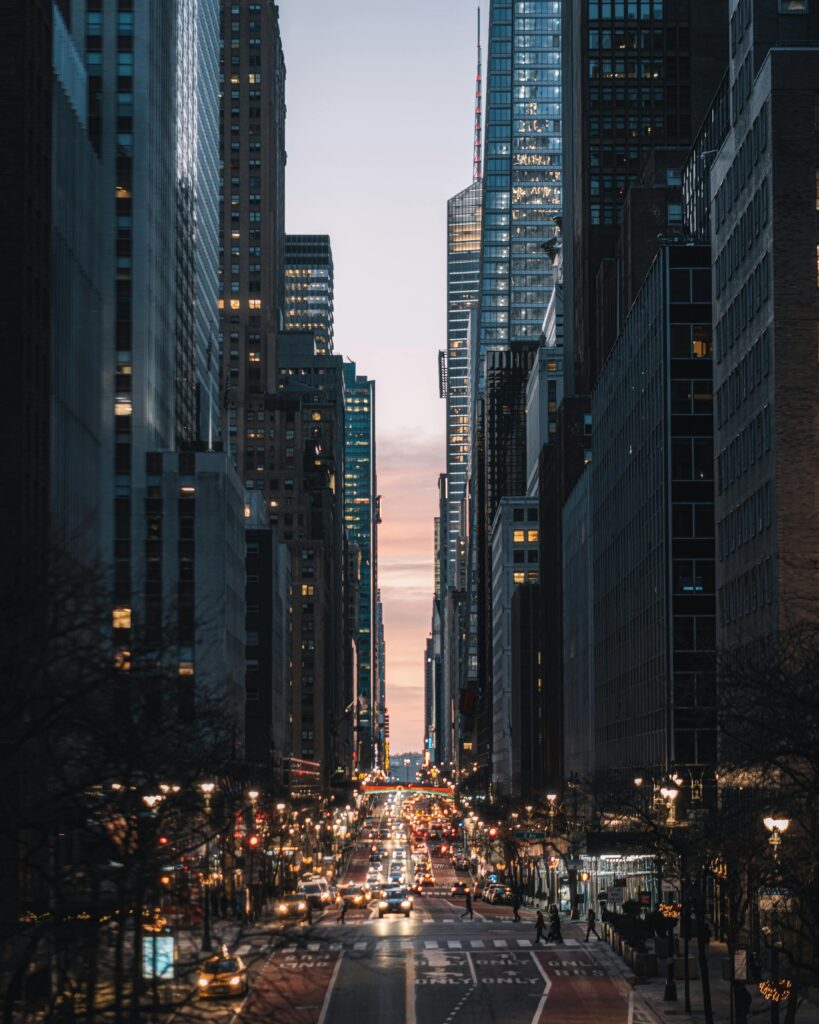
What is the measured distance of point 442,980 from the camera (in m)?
66.3

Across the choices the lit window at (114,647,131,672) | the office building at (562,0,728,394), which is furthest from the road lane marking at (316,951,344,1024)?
the office building at (562,0,728,394)

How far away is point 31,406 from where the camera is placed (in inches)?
3184

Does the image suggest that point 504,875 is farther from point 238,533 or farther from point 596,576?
point 238,533

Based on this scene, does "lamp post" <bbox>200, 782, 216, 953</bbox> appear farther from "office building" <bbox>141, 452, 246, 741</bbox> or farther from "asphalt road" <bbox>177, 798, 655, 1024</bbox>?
"office building" <bbox>141, 452, 246, 741</bbox>

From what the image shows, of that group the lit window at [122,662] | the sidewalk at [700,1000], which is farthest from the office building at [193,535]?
the lit window at [122,662]

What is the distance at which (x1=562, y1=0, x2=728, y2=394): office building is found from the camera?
177m

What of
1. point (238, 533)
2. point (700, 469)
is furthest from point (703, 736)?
point (238, 533)

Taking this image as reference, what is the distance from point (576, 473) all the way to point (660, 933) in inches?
4551

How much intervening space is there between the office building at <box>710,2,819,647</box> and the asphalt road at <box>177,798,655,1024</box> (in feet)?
56.0

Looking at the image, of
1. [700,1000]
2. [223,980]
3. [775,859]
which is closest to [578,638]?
[700,1000]

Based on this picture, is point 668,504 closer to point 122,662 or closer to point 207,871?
point 207,871

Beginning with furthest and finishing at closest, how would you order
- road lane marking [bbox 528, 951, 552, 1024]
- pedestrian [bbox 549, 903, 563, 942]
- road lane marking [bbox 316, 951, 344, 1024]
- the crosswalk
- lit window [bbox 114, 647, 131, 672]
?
pedestrian [bbox 549, 903, 563, 942] < the crosswalk < road lane marking [bbox 528, 951, 552, 1024] < road lane marking [bbox 316, 951, 344, 1024] < lit window [bbox 114, 647, 131, 672]

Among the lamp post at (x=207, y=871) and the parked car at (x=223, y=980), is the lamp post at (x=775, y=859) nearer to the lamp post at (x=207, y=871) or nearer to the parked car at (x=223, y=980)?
the lamp post at (x=207, y=871)

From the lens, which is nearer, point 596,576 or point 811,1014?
point 811,1014
